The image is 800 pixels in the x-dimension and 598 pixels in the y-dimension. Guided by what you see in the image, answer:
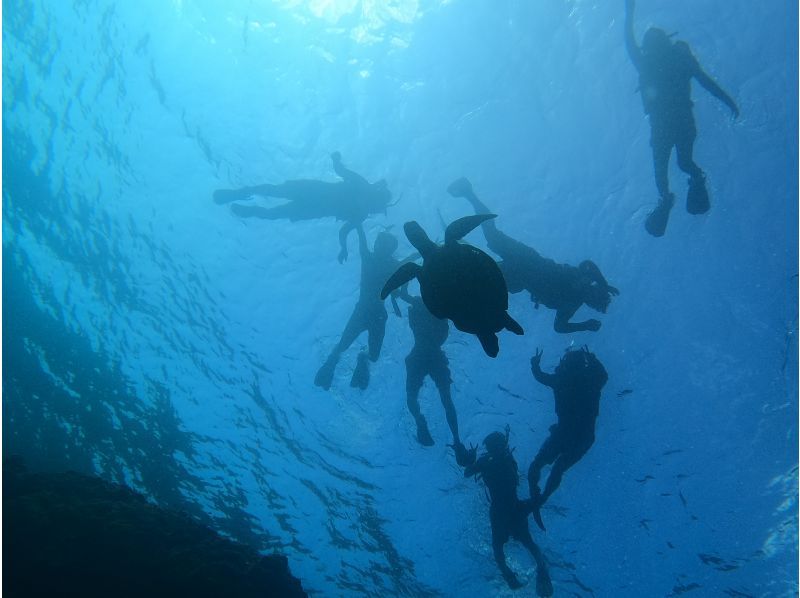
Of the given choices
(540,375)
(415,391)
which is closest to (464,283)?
(540,375)

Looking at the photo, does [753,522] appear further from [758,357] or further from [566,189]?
[566,189]

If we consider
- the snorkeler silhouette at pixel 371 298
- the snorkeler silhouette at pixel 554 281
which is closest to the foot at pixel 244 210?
the snorkeler silhouette at pixel 371 298

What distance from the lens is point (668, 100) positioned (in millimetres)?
9500

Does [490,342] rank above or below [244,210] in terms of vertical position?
below

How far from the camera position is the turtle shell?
241 inches

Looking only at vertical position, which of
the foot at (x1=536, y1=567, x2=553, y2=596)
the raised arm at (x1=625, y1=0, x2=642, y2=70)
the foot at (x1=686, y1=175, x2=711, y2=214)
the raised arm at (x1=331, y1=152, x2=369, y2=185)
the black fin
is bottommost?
the black fin

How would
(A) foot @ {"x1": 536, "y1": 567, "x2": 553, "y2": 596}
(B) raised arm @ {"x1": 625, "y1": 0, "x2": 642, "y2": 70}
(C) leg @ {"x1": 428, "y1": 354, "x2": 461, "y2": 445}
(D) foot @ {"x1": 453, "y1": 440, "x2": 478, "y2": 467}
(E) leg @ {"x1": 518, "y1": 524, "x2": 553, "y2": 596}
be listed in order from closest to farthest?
(B) raised arm @ {"x1": 625, "y1": 0, "x2": 642, "y2": 70} < (D) foot @ {"x1": 453, "y1": 440, "x2": 478, "y2": 467} < (C) leg @ {"x1": 428, "y1": 354, "x2": 461, "y2": 445} < (E) leg @ {"x1": 518, "y1": 524, "x2": 553, "y2": 596} < (A) foot @ {"x1": 536, "y1": 567, "x2": 553, "y2": 596}

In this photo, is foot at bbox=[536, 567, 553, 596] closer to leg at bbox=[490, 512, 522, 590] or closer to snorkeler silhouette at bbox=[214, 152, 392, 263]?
leg at bbox=[490, 512, 522, 590]

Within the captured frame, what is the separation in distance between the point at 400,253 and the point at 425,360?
12.5 ft

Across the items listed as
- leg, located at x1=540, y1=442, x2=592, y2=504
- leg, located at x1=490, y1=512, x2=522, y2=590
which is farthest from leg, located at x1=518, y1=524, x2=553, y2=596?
leg, located at x1=540, y1=442, x2=592, y2=504

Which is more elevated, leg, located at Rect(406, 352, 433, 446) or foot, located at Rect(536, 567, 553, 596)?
leg, located at Rect(406, 352, 433, 446)

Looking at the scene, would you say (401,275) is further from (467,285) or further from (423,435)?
(423,435)

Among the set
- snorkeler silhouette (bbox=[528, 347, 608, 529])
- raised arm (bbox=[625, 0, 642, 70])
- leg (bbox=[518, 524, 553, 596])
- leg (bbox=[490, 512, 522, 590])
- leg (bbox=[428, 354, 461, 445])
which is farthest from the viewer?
leg (bbox=[518, 524, 553, 596])

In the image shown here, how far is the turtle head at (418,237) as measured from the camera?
6.38 meters
